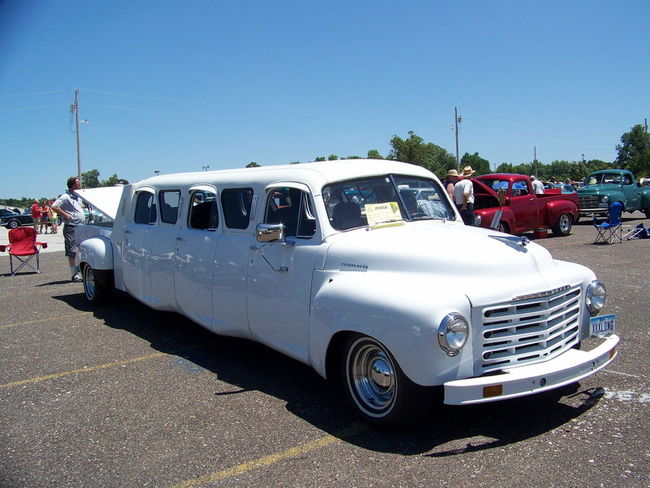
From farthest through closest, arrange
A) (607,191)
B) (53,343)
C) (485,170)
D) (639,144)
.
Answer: (485,170)
(639,144)
(607,191)
(53,343)

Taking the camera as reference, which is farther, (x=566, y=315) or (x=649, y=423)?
(x=566, y=315)

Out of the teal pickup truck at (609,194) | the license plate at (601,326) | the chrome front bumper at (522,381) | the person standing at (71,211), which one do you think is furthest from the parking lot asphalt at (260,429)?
the teal pickup truck at (609,194)

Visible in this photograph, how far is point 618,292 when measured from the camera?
8430 millimetres

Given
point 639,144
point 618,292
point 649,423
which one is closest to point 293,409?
point 649,423

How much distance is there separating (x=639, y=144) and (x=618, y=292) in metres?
71.5

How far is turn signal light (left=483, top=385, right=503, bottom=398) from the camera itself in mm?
3500

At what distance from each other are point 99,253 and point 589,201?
726 inches

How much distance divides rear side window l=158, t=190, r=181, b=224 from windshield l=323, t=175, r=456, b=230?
260cm

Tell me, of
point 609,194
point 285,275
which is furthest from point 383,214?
point 609,194

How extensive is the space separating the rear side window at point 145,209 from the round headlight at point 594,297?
5.13 metres

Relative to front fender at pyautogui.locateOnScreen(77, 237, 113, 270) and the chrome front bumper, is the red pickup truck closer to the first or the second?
front fender at pyautogui.locateOnScreen(77, 237, 113, 270)

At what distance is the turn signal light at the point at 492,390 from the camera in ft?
11.5

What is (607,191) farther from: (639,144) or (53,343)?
(639,144)

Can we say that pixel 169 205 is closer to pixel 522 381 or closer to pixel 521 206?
pixel 522 381
